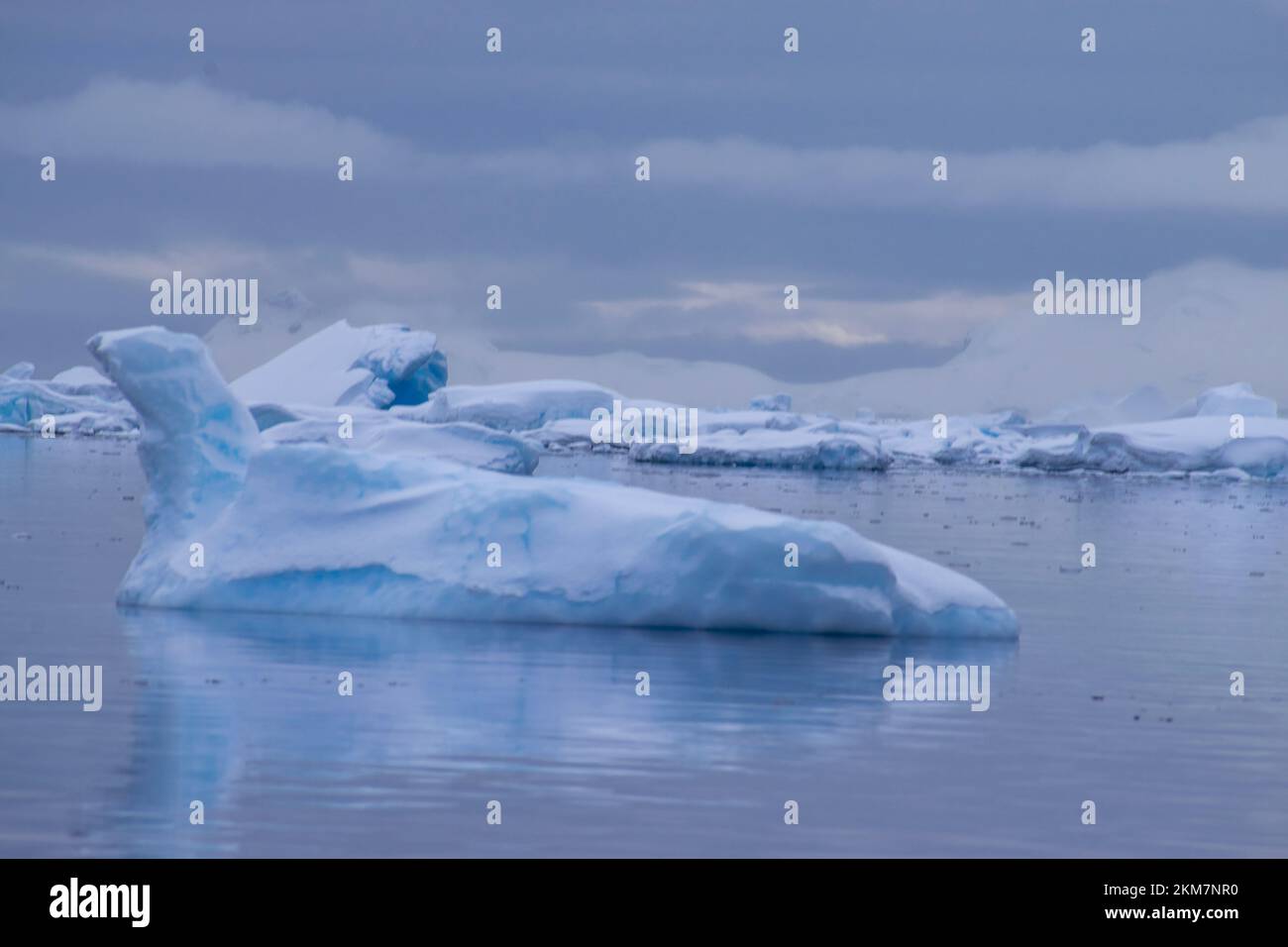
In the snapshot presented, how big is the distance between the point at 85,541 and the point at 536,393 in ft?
173

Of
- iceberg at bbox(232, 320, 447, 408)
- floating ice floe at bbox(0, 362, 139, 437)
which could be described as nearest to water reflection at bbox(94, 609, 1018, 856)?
iceberg at bbox(232, 320, 447, 408)

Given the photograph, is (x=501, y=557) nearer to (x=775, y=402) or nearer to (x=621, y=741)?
(x=621, y=741)

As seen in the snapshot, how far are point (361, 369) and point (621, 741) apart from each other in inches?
2241

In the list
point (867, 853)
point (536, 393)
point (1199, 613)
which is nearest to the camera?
point (867, 853)

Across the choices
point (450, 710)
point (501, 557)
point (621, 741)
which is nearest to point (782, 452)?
point (501, 557)

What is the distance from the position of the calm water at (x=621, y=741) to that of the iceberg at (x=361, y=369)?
46.7 meters

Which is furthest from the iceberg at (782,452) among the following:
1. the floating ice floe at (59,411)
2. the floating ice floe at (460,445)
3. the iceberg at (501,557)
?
the iceberg at (501,557)

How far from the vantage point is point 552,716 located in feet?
38.6

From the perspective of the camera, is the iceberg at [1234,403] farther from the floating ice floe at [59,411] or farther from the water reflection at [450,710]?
the water reflection at [450,710]

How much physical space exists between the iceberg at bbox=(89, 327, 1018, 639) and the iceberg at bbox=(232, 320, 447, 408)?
157 ft

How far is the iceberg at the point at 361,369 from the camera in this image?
66250mm

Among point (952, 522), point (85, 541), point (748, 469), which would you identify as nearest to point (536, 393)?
point (748, 469)

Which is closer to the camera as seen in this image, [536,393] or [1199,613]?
[1199,613]

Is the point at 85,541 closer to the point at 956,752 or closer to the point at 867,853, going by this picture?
the point at 956,752
